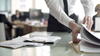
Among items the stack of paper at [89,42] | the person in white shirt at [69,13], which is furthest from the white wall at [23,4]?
the stack of paper at [89,42]

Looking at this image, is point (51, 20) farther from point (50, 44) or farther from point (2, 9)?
point (2, 9)

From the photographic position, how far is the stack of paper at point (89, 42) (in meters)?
0.91

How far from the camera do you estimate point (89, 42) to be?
95 centimetres

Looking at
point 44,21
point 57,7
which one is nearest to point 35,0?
point 44,21

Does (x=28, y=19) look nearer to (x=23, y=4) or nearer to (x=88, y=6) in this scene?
(x=23, y=4)

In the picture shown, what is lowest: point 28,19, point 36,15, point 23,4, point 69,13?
point 28,19

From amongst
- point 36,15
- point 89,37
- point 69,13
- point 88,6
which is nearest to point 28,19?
point 36,15

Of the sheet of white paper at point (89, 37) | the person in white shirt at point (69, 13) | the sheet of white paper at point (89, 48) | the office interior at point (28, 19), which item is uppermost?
the person in white shirt at point (69, 13)

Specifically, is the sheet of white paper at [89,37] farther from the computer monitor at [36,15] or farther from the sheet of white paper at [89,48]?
the computer monitor at [36,15]

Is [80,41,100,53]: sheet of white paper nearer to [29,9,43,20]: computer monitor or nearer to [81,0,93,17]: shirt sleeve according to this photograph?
[81,0,93,17]: shirt sleeve

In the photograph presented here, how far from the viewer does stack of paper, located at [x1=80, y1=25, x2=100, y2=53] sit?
0.91m

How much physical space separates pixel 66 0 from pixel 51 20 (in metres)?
0.42

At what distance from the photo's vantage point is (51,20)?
2.06 metres

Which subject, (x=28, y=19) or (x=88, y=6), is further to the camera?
(x=28, y=19)
